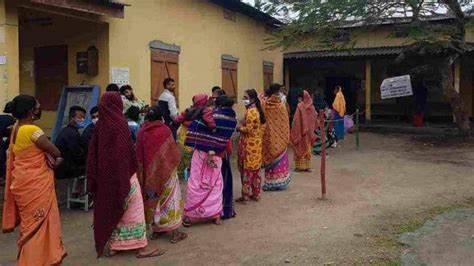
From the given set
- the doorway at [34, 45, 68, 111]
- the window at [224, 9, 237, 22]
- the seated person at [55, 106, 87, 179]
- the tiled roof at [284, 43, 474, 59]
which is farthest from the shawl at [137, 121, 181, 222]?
the tiled roof at [284, 43, 474, 59]

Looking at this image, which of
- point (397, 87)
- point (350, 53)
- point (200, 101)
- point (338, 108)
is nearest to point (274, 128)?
point (200, 101)

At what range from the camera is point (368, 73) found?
56.1 feet

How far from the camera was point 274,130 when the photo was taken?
23.4 ft

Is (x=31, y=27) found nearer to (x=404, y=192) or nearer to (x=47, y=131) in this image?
(x=47, y=131)

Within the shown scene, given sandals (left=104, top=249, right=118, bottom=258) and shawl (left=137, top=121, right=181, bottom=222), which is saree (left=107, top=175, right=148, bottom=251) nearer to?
sandals (left=104, top=249, right=118, bottom=258)

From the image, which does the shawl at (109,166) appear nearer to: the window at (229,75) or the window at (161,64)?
the window at (161,64)

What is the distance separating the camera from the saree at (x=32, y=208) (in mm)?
3910

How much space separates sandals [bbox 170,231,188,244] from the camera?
4906mm

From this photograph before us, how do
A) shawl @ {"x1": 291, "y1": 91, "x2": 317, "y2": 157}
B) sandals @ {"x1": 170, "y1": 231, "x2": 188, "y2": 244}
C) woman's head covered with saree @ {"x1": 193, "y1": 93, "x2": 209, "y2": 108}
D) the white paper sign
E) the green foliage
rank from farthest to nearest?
1. the white paper sign
2. the green foliage
3. shawl @ {"x1": 291, "y1": 91, "x2": 317, "y2": 157}
4. woman's head covered with saree @ {"x1": 193, "y1": 93, "x2": 209, "y2": 108}
5. sandals @ {"x1": 170, "y1": 231, "x2": 188, "y2": 244}

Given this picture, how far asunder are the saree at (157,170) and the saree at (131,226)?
29cm

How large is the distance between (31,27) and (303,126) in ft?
16.5

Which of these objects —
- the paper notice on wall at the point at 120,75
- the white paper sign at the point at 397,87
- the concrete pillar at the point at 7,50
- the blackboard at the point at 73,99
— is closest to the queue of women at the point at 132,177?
the blackboard at the point at 73,99

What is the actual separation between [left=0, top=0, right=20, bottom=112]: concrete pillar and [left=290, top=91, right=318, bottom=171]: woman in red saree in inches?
178

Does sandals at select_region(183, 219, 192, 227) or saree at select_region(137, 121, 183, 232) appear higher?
saree at select_region(137, 121, 183, 232)
